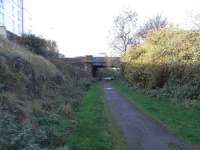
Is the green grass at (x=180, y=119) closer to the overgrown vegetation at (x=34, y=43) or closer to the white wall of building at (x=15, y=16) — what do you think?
the overgrown vegetation at (x=34, y=43)

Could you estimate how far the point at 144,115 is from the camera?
17047 millimetres

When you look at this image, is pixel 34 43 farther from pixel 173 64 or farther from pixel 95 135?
pixel 95 135

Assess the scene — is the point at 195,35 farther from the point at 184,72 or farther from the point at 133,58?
the point at 133,58

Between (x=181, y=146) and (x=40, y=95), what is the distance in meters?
8.99

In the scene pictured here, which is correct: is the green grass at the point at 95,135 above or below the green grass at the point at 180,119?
below

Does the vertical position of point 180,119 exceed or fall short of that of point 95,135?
it exceeds it

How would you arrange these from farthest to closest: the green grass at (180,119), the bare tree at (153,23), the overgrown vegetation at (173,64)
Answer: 1. the bare tree at (153,23)
2. the overgrown vegetation at (173,64)
3. the green grass at (180,119)

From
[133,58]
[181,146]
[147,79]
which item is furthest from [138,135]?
[133,58]

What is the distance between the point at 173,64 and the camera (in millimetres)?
24156

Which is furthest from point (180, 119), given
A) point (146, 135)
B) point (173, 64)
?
point (173, 64)

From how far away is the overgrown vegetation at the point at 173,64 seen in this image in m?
20.6

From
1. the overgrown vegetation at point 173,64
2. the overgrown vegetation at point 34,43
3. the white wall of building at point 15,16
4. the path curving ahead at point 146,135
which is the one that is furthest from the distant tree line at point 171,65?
the white wall of building at point 15,16

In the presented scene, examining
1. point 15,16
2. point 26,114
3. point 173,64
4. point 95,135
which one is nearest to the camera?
point 95,135

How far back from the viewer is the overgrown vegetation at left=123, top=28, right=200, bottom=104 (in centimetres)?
2064
